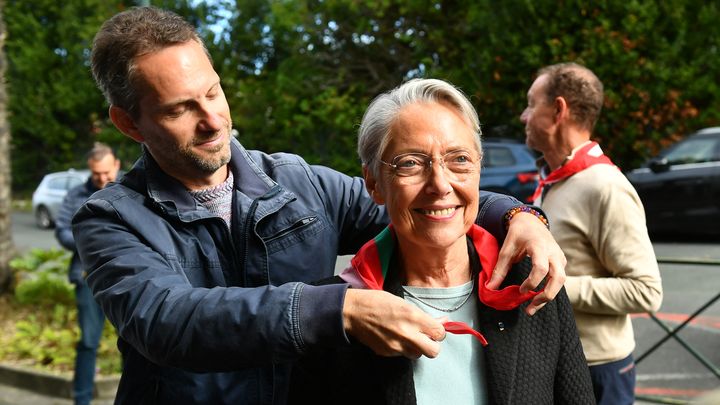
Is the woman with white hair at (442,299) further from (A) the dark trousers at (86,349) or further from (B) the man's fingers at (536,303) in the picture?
(A) the dark trousers at (86,349)

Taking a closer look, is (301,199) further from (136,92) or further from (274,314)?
(274,314)

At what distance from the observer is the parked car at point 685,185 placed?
37.9 feet

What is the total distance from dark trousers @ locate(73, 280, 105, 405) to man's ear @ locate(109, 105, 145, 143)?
3.67 m

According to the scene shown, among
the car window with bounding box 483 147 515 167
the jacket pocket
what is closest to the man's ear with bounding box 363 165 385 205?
the jacket pocket

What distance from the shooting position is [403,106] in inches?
74.7

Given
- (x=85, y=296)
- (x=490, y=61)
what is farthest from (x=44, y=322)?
(x=490, y=61)

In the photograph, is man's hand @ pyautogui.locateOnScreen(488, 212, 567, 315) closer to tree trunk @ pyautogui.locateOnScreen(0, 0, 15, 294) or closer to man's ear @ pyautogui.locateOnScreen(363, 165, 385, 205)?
man's ear @ pyautogui.locateOnScreen(363, 165, 385, 205)

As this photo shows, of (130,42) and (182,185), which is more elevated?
(130,42)

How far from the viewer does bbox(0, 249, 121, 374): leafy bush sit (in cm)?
666

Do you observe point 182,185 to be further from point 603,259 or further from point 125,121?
point 603,259

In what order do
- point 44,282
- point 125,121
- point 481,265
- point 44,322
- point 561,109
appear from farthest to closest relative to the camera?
point 44,282 < point 44,322 < point 561,109 < point 125,121 < point 481,265

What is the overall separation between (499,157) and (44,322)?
25.1 feet

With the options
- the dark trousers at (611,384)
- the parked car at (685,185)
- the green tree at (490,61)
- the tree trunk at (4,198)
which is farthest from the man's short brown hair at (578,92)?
the parked car at (685,185)

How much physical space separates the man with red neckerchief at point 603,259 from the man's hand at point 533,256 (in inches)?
34.9
